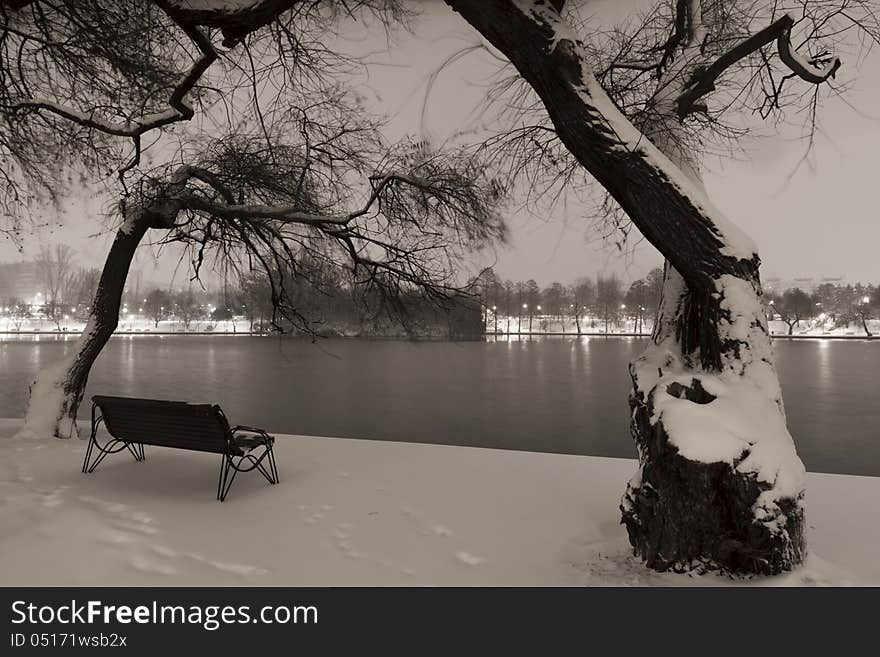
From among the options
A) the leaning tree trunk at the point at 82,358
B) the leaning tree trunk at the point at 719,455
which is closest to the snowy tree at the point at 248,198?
the leaning tree trunk at the point at 82,358

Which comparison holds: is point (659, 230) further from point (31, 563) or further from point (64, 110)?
point (64, 110)

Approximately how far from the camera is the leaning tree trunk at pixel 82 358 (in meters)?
7.54

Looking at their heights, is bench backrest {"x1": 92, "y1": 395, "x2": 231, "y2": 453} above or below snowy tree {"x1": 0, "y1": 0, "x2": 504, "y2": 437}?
below

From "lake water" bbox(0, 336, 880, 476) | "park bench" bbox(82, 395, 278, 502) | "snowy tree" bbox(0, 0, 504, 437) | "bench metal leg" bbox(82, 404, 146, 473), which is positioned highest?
"snowy tree" bbox(0, 0, 504, 437)

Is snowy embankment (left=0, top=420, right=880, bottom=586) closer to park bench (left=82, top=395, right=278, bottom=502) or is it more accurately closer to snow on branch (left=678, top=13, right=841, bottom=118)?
park bench (left=82, top=395, right=278, bottom=502)

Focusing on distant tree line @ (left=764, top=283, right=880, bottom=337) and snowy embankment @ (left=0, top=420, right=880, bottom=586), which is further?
distant tree line @ (left=764, top=283, right=880, bottom=337)

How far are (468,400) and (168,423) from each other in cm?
1830

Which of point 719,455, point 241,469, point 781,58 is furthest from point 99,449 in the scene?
point 781,58

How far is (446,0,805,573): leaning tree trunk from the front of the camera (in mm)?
3309

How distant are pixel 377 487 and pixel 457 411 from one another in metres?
14.7

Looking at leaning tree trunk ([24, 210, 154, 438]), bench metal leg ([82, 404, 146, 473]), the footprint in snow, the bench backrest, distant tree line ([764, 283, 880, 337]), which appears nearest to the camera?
the footprint in snow

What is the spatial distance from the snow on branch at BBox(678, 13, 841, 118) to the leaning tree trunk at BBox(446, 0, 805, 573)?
1136mm

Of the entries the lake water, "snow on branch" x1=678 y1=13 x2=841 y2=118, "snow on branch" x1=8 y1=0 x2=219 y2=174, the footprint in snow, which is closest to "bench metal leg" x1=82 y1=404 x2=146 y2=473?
the lake water
